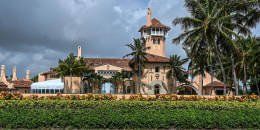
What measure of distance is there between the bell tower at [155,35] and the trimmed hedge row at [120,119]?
33644mm

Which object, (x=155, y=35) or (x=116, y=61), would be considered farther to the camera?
(x=155, y=35)

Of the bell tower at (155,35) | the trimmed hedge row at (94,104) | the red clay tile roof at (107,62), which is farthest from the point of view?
the bell tower at (155,35)

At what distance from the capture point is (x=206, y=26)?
77.5ft

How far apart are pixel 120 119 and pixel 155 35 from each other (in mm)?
35367

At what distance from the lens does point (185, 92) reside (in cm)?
4931

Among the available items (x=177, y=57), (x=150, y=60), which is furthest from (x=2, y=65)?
(x=177, y=57)

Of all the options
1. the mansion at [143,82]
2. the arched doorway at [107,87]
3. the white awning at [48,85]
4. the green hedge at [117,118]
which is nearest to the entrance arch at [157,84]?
the mansion at [143,82]

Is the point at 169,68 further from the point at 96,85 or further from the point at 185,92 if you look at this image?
the point at 96,85

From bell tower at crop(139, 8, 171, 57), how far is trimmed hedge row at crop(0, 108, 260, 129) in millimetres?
33644

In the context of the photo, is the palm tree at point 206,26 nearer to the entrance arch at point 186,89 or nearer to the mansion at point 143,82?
the mansion at point 143,82

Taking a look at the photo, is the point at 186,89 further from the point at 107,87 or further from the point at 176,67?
the point at 107,87

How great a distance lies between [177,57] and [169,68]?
7.99 feet

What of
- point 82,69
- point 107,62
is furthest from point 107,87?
point 107,62

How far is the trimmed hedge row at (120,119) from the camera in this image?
14352 mm
